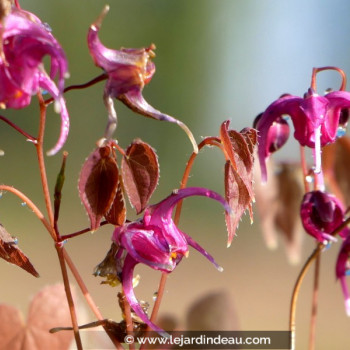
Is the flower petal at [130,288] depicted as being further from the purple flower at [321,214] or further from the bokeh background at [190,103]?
the bokeh background at [190,103]

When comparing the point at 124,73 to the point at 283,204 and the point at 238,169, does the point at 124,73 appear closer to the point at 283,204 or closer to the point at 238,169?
the point at 238,169

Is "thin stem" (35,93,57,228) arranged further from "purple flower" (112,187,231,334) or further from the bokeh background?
the bokeh background

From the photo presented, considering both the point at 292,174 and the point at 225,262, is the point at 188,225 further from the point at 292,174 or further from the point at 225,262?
the point at 292,174

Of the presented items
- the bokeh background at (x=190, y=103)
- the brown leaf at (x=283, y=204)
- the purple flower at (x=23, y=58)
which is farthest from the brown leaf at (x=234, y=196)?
the bokeh background at (x=190, y=103)

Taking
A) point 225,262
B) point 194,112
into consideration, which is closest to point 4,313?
point 225,262

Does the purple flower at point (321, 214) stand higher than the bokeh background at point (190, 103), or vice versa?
the purple flower at point (321, 214)

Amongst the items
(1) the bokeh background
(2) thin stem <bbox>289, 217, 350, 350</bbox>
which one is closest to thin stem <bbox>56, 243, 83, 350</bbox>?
(2) thin stem <bbox>289, 217, 350, 350</bbox>
